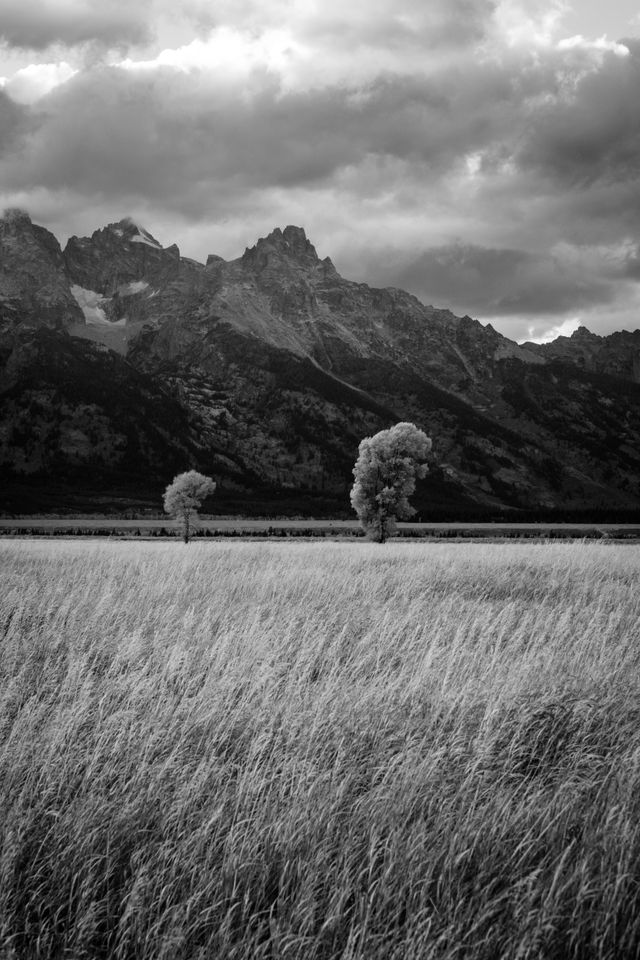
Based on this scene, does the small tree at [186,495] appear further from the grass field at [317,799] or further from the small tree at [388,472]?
the grass field at [317,799]

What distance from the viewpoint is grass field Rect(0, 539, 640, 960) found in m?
3.15

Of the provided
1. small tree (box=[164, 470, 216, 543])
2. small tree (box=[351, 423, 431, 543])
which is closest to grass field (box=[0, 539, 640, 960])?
small tree (box=[351, 423, 431, 543])

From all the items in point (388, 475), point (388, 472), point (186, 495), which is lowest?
point (186, 495)

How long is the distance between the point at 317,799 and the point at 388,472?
55.8 m

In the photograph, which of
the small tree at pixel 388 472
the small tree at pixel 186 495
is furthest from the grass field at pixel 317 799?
the small tree at pixel 186 495

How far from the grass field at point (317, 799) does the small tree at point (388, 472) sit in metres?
50.2

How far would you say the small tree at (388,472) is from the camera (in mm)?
58844

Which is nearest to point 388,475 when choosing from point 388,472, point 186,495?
point 388,472

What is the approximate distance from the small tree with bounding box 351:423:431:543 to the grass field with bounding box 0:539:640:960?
165 feet

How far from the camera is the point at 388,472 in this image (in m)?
59.6

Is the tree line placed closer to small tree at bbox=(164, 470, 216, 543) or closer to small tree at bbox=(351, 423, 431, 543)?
small tree at bbox=(351, 423, 431, 543)

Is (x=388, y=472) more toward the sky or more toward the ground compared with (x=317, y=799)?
more toward the sky

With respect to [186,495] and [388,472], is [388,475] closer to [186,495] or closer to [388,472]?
[388,472]

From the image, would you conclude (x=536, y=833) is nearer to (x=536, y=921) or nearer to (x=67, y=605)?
(x=536, y=921)
